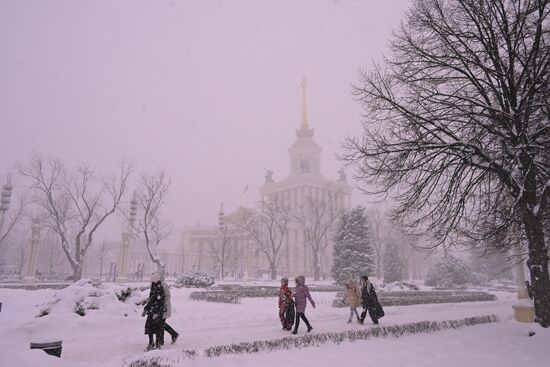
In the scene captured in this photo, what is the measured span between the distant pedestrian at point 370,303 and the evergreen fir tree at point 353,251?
22.9m

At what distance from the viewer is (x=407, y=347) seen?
844 cm

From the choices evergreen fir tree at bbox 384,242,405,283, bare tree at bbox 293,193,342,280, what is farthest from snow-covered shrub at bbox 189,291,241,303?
evergreen fir tree at bbox 384,242,405,283

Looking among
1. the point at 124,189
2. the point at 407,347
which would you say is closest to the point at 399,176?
the point at 407,347

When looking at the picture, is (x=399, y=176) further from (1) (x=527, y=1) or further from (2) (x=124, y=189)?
(2) (x=124, y=189)

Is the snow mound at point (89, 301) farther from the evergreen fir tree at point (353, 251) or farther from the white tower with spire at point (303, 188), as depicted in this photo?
the white tower with spire at point (303, 188)

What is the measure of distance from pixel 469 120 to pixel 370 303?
21.2ft

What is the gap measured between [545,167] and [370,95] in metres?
4.88

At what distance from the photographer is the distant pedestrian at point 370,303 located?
39.2 ft

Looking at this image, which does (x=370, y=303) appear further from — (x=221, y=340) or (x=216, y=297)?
(x=216, y=297)

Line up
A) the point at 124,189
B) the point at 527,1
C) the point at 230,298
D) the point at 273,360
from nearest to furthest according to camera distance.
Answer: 1. the point at 273,360
2. the point at 527,1
3. the point at 230,298
4. the point at 124,189

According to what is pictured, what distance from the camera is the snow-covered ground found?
6949mm

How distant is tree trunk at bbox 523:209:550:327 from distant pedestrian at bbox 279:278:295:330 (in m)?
6.61

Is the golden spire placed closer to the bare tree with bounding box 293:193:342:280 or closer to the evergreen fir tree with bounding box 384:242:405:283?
the bare tree with bounding box 293:193:342:280

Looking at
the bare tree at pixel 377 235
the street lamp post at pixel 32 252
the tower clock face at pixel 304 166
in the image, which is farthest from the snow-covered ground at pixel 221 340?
the tower clock face at pixel 304 166
